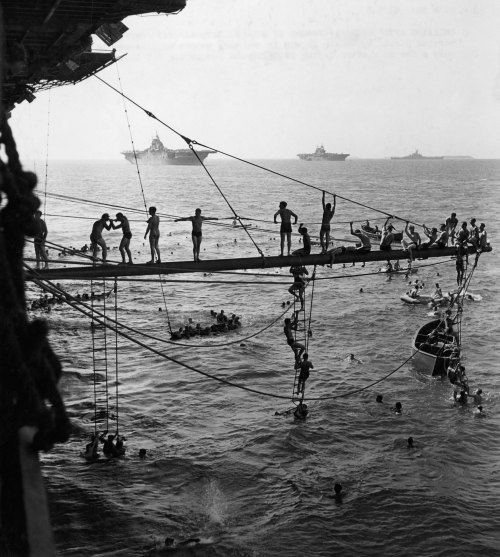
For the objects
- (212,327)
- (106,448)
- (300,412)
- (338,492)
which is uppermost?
(212,327)

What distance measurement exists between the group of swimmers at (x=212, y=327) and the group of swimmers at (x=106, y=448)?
16613mm

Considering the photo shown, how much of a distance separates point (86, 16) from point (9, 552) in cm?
2173

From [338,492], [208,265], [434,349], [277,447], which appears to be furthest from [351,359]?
[208,265]

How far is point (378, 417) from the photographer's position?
32125mm

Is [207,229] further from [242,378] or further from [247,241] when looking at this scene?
[242,378]

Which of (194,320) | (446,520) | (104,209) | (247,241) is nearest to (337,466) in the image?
(446,520)

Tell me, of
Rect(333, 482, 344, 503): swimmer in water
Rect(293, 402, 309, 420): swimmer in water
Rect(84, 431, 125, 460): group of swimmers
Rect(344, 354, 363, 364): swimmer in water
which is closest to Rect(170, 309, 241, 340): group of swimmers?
Rect(344, 354, 363, 364): swimmer in water

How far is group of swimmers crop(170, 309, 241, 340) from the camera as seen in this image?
147 ft

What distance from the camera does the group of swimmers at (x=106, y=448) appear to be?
87.6 feet

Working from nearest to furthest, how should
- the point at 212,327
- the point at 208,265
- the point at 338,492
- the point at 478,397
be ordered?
the point at 208,265, the point at 338,492, the point at 478,397, the point at 212,327

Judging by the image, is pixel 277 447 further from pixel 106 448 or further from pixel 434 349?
pixel 434 349

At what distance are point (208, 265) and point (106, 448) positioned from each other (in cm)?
1111

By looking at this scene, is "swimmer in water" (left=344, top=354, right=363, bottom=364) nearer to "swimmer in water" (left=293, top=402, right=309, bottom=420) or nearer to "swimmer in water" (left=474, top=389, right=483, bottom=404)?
"swimmer in water" (left=474, top=389, right=483, bottom=404)

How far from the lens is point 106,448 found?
26.8 metres
